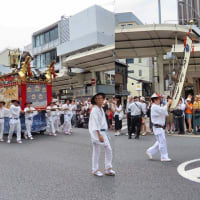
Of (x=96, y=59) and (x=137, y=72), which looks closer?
(x=137, y=72)

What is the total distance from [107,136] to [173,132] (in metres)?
0.78

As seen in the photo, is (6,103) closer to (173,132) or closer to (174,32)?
(173,132)

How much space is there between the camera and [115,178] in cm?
266

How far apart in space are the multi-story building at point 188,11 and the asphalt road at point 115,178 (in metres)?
1.00

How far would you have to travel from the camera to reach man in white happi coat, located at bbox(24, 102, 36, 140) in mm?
6680

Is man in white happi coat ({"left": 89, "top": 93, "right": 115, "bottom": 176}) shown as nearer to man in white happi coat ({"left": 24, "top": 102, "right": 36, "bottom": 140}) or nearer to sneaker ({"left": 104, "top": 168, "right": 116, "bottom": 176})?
sneaker ({"left": 104, "top": 168, "right": 116, "bottom": 176})

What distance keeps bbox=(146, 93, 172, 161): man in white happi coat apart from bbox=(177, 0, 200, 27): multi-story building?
532 mm

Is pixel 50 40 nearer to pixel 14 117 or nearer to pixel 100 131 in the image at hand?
pixel 100 131

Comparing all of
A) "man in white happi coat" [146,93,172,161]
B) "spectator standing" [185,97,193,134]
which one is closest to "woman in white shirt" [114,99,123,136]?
"man in white happi coat" [146,93,172,161]

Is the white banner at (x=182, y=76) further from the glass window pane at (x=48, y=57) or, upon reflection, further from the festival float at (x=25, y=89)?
the festival float at (x=25, y=89)

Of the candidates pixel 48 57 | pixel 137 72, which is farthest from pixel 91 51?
pixel 48 57

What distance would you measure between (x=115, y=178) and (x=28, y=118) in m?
4.78

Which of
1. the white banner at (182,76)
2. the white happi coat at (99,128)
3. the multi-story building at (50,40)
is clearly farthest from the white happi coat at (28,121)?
the white banner at (182,76)

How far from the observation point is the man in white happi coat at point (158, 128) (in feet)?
5.69
